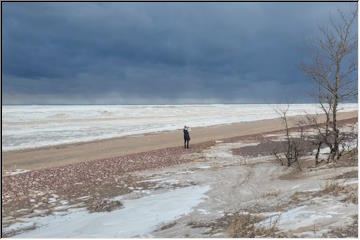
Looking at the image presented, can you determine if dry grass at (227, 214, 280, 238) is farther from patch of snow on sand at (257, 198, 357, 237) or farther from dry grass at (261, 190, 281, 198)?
dry grass at (261, 190, 281, 198)

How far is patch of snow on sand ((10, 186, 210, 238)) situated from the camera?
25.8 ft

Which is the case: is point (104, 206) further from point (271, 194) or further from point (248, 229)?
point (248, 229)

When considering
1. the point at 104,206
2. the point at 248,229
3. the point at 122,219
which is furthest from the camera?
the point at 104,206

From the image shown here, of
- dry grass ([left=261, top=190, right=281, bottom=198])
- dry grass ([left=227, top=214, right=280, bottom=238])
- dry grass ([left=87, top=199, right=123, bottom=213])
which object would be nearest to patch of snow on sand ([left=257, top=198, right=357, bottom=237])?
dry grass ([left=227, top=214, right=280, bottom=238])

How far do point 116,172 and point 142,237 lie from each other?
31.9ft

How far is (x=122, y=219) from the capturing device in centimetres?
880

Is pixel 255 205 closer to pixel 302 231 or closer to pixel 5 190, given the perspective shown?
pixel 302 231

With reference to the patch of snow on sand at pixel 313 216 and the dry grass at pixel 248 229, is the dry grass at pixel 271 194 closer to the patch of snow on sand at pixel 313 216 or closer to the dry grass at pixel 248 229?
the patch of snow on sand at pixel 313 216

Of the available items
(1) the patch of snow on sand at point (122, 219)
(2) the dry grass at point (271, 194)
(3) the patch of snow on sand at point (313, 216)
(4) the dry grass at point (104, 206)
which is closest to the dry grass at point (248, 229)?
(3) the patch of snow on sand at point (313, 216)

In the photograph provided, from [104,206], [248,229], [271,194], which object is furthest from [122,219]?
[271,194]

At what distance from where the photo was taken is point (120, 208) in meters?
10.0

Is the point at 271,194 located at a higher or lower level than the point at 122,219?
higher

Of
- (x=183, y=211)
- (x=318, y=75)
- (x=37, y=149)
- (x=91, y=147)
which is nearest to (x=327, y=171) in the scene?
(x=318, y=75)

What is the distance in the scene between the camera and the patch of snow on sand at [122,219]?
7.88 meters
